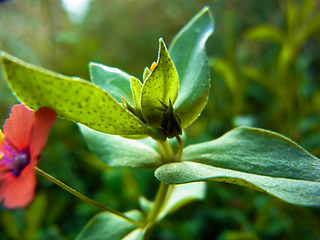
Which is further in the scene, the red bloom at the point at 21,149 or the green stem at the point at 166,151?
the green stem at the point at 166,151

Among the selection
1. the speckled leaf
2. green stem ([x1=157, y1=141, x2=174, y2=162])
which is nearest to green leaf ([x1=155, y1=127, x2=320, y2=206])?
green stem ([x1=157, y1=141, x2=174, y2=162])

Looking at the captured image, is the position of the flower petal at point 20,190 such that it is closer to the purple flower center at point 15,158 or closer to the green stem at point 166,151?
the purple flower center at point 15,158

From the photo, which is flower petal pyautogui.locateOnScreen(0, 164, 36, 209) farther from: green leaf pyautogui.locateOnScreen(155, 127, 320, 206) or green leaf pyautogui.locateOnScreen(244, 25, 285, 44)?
green leaf pyautogui.locateOnScreen(244, 25, 285, 44)

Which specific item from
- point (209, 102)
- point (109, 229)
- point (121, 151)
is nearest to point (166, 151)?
point (121, 151)

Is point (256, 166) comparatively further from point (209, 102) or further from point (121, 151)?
point (209, 102)

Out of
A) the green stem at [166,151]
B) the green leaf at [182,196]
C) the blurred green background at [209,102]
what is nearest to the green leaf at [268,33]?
the blurred green background at [209,102]

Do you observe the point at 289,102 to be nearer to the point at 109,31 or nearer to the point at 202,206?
the point at 202,206

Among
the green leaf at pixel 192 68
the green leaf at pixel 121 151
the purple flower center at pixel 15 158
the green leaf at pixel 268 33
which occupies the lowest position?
the purple flower center at pixel 15 158

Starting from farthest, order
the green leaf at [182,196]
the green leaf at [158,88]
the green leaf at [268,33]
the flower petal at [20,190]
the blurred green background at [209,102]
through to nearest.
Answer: the green leaf at [268,33], the blurred green background at [209,102], the green leaf at [182,196], the green leaf at [158,88], the flower petal at [20,190]
